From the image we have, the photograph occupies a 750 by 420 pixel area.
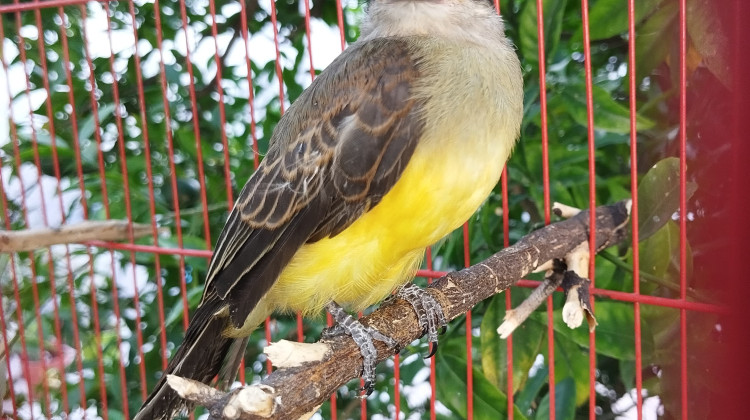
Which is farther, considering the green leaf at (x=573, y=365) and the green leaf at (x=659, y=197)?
the green leaf at (x=573, y=365)

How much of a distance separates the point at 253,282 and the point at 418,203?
24cm

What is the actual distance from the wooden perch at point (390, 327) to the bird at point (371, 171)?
61mm

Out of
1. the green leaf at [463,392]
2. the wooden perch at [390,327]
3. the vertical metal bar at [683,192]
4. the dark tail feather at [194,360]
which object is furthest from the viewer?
the green leaf at [463,392]

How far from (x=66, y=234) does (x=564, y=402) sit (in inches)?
34.4

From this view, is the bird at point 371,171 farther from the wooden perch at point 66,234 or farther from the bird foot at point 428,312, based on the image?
the wooden perch at point 66,234

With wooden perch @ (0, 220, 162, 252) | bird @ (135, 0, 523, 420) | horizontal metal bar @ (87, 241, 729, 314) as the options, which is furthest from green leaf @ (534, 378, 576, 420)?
wooden perch @ (0, 220, 162, 252)

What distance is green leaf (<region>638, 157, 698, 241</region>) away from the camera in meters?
1.03

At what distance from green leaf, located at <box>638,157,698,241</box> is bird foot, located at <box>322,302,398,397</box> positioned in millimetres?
418

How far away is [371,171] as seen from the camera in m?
0.88

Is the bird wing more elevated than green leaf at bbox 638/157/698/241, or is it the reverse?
the bird wing

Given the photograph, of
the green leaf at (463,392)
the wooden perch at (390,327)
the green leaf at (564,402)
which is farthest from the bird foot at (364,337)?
the green leaf at (564,402)

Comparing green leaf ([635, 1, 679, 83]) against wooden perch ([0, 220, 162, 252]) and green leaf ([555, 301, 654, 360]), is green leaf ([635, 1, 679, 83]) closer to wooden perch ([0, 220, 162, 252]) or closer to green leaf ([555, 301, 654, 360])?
green leaf ([555, 301, 654, 360])

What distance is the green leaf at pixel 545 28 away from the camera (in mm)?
1167

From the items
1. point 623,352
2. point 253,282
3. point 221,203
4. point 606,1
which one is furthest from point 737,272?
point 221,203
